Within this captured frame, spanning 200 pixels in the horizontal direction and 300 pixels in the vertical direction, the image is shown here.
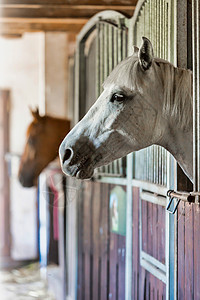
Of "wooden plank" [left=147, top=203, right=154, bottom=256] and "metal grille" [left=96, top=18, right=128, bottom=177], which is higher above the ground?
"metal grille" [left=96, top=18, right=128, bottom=177]

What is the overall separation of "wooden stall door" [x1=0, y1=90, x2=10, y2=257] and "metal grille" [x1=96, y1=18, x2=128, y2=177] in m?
3.25

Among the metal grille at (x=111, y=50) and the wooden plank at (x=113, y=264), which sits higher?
the metal grille at (x=111, y=50)

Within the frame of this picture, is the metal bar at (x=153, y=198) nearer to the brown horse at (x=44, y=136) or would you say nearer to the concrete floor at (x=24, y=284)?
the brown horse at (x=44, y=136)

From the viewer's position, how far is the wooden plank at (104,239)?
287 centimetres

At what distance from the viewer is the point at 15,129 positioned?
6066mm

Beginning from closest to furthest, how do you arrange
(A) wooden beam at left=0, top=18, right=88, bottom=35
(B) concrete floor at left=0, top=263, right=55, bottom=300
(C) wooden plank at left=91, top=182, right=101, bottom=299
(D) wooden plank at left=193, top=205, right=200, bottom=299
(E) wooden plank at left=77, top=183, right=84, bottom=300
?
(D) wooden plank at left=193, top=205, right=200, bottom=299 → (C) wooden plank at left=91, top=182, right=101, bottom=299 → (E) wooden plank at left=77, top=183, right=84, bottom=300 → (A) wooden beam at left=0, top=18, right=88, bottom=35 → (B) concrete floor at left=0, top=263, right=55, bottom=300

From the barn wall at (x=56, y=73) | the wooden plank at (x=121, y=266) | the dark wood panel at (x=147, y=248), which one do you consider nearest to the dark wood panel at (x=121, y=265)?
the wooden plank at (x=121, y=266)

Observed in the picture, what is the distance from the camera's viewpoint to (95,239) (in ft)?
10.1

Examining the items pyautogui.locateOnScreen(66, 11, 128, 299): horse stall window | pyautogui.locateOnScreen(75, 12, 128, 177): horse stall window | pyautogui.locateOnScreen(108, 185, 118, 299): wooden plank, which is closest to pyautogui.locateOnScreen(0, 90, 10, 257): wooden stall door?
pyautogui.locateOnScreen(66, 11, 128, 299): horse stall window

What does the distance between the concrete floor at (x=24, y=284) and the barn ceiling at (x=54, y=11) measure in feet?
6.82

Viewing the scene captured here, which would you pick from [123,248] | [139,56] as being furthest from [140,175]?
[139,56]

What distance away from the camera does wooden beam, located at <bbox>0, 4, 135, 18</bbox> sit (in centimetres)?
329

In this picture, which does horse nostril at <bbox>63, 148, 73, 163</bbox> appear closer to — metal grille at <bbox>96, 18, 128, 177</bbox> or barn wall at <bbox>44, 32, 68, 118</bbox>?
metal grille at <bbox>96, 18, 128, 177</bbox>

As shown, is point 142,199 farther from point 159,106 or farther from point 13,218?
point 13,218
